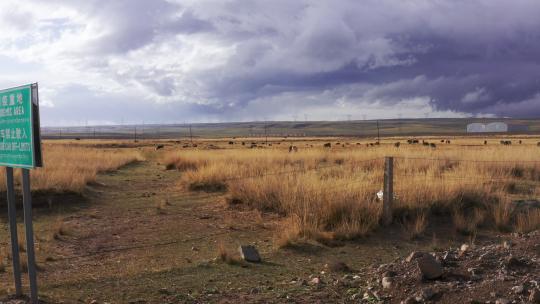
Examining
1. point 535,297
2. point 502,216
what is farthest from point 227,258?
point 502,216

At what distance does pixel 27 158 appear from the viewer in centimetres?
482

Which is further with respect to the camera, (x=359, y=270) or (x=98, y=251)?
(x=98, y=251)

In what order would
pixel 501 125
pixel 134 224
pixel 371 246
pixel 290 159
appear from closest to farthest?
1. pixel 371 246
2. pixel 134 224
3. pixel 290 159
4. pixel 501 125

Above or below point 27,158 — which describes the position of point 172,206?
below

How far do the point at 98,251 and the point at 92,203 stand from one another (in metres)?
5.82

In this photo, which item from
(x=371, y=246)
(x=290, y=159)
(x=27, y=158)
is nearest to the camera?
(x=27, y=158)

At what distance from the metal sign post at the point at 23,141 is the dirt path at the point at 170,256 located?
92cm

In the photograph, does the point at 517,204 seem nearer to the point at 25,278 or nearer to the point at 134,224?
the point at 134,224

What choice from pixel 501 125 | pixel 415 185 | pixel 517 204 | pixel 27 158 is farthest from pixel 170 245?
pixel 501 125

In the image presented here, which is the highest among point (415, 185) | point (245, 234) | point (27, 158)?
point (27, 158)

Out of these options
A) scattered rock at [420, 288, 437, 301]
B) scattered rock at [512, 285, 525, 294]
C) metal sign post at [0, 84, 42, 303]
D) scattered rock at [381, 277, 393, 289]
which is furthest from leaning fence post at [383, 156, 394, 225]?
metal sign post at [0, 84, 42, 303]

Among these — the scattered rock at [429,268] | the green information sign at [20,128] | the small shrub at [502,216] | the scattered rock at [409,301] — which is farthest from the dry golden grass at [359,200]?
the green information sign at [20,128]

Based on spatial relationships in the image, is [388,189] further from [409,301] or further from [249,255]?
[409,301]

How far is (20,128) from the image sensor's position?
4.94 meters
